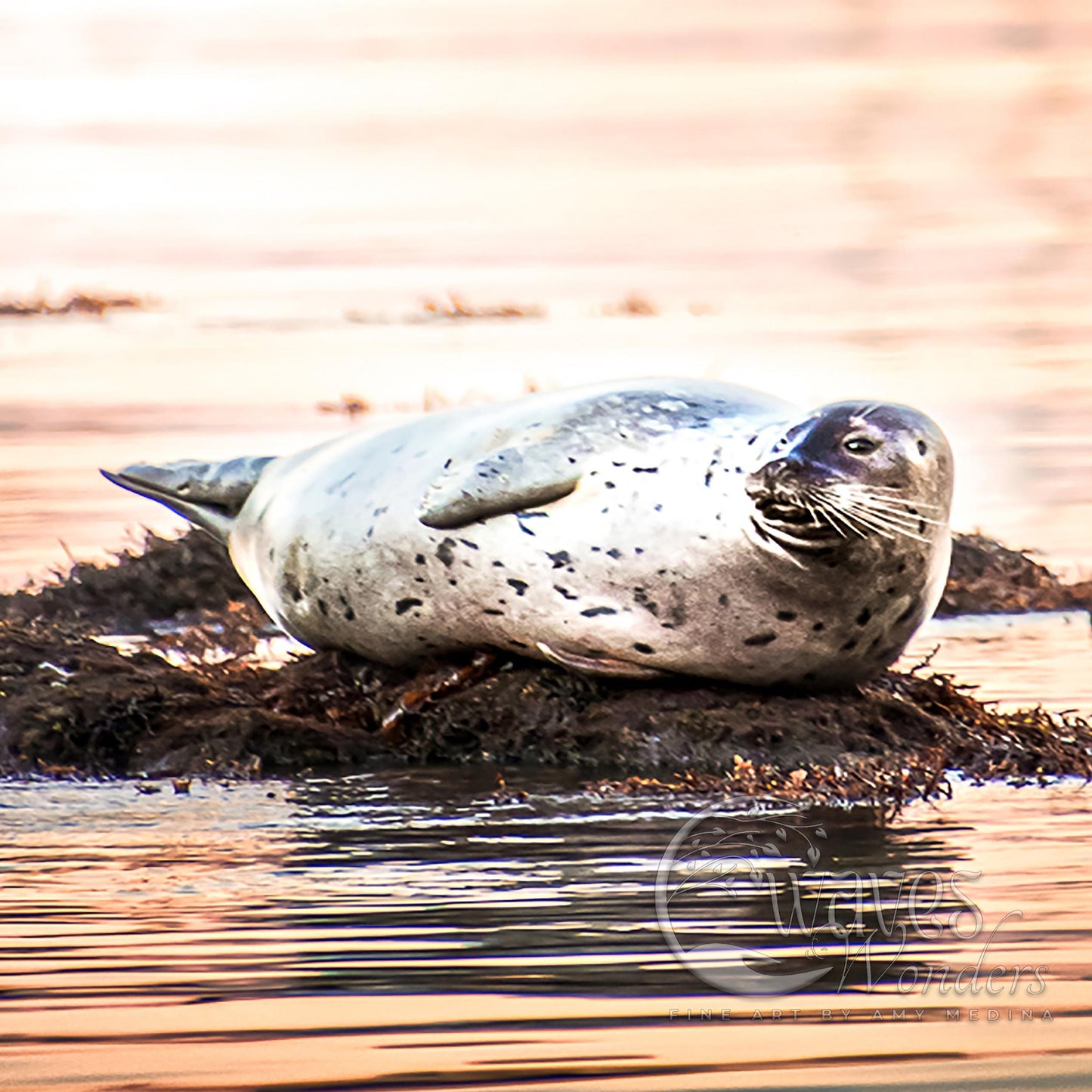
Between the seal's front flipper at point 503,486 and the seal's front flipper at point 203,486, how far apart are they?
1.84 metres

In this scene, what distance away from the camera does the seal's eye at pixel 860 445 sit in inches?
281

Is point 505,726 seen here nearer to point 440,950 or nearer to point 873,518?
point 873,518

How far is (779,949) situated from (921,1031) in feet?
2.13

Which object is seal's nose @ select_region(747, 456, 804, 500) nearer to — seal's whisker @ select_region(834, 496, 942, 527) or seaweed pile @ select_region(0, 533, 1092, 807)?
seal's whisker @ select_region(834, 496, 942, 527)

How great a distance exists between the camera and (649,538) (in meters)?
7.64

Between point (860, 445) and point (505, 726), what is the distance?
151 cm

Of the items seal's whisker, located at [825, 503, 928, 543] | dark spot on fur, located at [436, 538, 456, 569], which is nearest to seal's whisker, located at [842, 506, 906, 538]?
seal's whisker, located at [825, 503, 928, 543]

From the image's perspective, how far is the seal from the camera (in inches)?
286

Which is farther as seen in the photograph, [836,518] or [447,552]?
[447,552]

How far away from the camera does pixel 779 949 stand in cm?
488

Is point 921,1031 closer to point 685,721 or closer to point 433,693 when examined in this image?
point 685,721

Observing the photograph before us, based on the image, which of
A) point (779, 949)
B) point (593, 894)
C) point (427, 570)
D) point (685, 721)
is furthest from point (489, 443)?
point (779, 949)

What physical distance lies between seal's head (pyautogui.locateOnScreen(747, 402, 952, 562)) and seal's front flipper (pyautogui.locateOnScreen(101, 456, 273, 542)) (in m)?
2.96

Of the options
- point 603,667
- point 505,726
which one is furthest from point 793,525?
point 505,726
